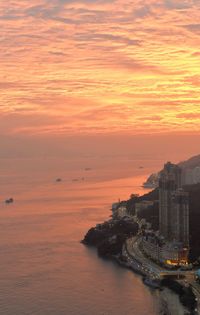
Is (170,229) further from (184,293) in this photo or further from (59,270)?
(184,293)

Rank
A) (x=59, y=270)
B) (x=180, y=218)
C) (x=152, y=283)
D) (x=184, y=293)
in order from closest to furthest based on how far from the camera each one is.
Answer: (x=184, y=293) < (x=152, y=283) < (x=59, y=270) < (x=180, y=218)

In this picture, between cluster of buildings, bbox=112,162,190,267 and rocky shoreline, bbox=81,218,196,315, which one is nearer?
rocky shoreline, bbox=81,218,196,315

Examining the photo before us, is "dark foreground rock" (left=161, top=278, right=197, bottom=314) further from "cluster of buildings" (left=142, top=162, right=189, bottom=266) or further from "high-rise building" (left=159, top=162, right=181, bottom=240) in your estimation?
"high-rise building" (left=159, top=162, right=181, bottom=240)

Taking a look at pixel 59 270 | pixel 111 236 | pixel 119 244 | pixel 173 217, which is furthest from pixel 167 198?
pixel 59 270

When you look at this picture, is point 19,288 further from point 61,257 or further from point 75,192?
point 75,192

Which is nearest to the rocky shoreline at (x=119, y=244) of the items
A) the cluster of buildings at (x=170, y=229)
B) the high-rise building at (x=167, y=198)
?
the cluster of buildings at (x=170, y=229)

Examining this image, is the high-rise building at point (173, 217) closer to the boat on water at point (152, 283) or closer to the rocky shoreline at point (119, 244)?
the rocky shoreline at point (119, 244)

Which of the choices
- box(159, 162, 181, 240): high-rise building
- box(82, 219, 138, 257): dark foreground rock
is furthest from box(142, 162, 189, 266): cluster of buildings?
box(82, 219, 138, 257): dark foreground rock

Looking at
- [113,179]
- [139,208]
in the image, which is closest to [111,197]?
[139,208]
